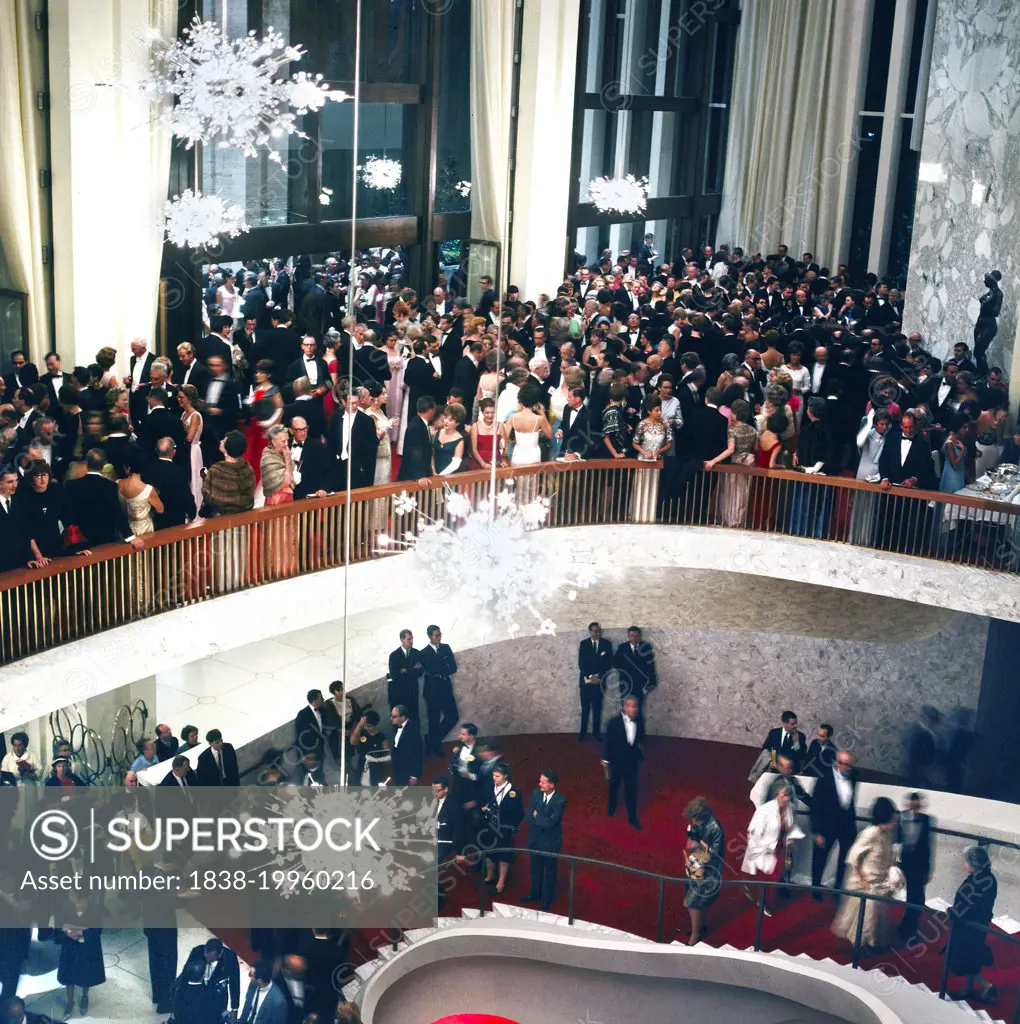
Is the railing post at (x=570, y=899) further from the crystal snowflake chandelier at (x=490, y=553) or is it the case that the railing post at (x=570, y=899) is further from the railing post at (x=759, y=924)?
the crystal snowflake chandelier at (x=490, y=553)

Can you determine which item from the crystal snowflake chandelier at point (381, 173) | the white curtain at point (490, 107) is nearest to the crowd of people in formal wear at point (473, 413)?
the crystal snowflake chandelier at point (381, 173)

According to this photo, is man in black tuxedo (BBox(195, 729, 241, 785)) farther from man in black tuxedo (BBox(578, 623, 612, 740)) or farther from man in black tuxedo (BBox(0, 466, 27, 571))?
man in black tuxedo (BBox(578, 623, 612, 740))

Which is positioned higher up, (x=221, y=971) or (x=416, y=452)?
(x=416, y=452)

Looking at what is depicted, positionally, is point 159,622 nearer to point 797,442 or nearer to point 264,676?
point 264,676

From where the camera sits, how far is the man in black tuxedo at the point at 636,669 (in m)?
12.3

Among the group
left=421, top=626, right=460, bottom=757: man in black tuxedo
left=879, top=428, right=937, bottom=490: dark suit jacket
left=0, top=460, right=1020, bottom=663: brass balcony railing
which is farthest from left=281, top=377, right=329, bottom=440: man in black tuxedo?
left=879, top=428, right=937, bottom=490: dark suit jacket

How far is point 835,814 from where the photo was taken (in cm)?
978

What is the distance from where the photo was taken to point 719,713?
13328 millimetres

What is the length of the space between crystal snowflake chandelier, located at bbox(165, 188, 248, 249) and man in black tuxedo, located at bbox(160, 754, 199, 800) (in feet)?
16.0

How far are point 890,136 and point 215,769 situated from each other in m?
15.2

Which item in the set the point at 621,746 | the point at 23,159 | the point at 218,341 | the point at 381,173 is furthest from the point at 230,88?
the point at 621,746

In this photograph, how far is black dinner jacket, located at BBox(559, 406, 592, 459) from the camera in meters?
10.1

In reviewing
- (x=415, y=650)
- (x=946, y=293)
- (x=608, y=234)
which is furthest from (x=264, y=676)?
(x=608, y=234)

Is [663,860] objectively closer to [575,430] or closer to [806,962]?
[806,962]
